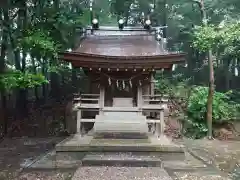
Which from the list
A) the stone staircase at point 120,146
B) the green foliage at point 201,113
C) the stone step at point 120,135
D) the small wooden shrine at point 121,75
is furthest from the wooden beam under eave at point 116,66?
the green foliage at point 201,113

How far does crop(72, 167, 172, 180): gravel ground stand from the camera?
18.6ft

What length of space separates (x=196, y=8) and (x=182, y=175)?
12233 millimetres

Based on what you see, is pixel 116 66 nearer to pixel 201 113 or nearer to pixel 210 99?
pixel 210 99

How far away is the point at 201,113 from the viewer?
1252 cm

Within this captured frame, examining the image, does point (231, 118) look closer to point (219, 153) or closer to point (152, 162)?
point (219, 153)

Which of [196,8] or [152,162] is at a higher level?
[196,8]

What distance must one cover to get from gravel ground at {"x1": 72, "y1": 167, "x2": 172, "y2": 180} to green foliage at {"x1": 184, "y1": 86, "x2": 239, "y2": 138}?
642cm

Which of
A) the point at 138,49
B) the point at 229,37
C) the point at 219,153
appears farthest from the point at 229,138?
the point at 138,49

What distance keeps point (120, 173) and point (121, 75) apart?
11.1 feet

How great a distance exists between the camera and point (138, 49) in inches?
341

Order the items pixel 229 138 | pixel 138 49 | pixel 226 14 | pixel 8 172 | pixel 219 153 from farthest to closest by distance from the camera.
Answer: pixel 226 14, pixel 229 138, pixel 219 153, pixel 138 49, pixel 8 172

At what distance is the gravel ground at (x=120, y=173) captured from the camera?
568 cm

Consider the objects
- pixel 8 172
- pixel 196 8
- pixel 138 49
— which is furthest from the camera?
pixel 196 8

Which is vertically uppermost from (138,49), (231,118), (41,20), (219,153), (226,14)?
(226,14)
